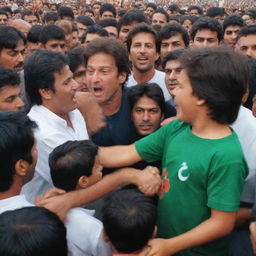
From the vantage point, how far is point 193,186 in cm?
157

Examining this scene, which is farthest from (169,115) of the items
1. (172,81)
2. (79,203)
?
(79,203)

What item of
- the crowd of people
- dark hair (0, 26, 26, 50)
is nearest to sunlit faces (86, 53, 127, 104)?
the crowd of people

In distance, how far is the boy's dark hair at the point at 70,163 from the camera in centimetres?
182

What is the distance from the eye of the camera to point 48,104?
7.59 feet

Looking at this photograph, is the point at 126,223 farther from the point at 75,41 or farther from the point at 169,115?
the point at 75,41

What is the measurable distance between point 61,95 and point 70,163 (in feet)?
2.12

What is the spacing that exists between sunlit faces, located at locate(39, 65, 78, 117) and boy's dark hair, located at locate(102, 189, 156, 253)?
936 millimetres

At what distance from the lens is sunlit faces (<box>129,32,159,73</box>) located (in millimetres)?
3857

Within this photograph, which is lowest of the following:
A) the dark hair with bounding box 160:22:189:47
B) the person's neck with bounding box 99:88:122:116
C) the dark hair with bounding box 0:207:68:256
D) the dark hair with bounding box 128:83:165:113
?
the dark hair with bounding box 0:207:68:256

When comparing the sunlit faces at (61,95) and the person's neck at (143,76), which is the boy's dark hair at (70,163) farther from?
the person's neck at (143,76)

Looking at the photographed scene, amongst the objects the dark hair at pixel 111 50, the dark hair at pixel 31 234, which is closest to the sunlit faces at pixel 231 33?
the dark hair at pixel 111 50

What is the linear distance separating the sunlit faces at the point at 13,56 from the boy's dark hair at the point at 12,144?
267 cm

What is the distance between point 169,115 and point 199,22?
2540 mm

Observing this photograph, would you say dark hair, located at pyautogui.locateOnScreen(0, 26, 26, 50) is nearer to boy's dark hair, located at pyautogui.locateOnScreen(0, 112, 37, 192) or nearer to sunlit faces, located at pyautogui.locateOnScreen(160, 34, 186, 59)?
sunlit faces, located at pyautogui.locateOnScreen(160, 34, 186, 59)
